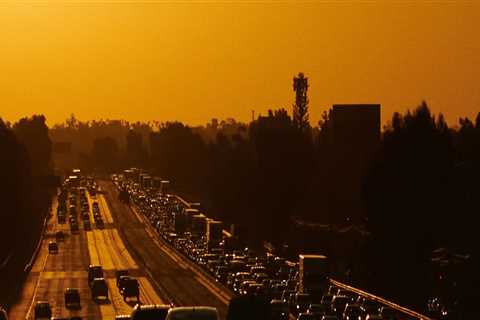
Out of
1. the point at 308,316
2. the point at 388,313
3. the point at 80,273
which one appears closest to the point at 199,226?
the point at 80,273

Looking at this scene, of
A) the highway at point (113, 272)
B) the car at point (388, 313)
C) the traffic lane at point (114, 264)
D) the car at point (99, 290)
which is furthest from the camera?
the car at point (99, 290)

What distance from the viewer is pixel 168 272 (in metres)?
126

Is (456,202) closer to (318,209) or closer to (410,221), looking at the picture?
(410,221)

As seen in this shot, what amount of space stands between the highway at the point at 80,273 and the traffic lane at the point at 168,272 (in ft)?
3.70

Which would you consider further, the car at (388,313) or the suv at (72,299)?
the suv at (72,299)

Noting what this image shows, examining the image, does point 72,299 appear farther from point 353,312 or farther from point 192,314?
point 192,314

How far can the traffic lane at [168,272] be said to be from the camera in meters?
94.4

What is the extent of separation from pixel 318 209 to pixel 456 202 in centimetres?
4367

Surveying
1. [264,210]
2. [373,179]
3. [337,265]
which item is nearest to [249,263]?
[337,265]

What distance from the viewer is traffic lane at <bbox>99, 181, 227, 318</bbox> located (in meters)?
94.4

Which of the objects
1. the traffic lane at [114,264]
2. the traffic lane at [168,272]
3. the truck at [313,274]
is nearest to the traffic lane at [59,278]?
the traffic lane at [114,264]

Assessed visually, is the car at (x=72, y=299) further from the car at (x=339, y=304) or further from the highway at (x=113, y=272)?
the car at (x=339, y=304)

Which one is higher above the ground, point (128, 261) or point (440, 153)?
point (440, 153)

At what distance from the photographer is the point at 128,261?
141 meters
